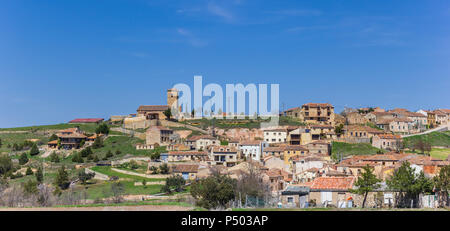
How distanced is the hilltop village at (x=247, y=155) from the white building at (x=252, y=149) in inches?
4.8

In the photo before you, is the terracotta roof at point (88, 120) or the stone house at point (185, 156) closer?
the stone house at point (185, 156)

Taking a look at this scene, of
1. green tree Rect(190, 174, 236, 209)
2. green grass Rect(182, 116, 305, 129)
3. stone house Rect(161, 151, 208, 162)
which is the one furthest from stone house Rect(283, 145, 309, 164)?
green tree Rect(190, 174, 236, 209)

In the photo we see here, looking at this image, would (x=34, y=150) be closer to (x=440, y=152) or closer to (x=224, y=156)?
(x=224, y=156)

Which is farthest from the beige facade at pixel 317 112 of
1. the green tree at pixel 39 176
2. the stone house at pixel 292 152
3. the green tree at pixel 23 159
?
the green tree at pixel 23 159

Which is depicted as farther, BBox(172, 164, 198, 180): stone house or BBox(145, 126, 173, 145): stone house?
BBox(145, 126, 173, 145): stone house

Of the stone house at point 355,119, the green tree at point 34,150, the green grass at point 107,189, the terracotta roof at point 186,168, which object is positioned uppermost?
the stone house at point 355,119

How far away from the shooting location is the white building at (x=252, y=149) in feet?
194

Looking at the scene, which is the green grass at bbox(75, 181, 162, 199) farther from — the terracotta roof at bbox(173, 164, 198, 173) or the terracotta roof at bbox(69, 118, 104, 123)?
the terracotta roof at bbox(69, 118, 104, 123)

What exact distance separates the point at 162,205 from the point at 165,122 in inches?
2061

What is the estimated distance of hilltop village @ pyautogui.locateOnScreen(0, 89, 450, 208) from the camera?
3120cm

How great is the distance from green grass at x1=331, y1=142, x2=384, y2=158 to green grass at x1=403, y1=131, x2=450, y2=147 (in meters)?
4.98

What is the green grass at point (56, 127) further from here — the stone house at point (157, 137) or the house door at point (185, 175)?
the house door at point (185, 175)

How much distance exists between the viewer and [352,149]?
5766 cm
